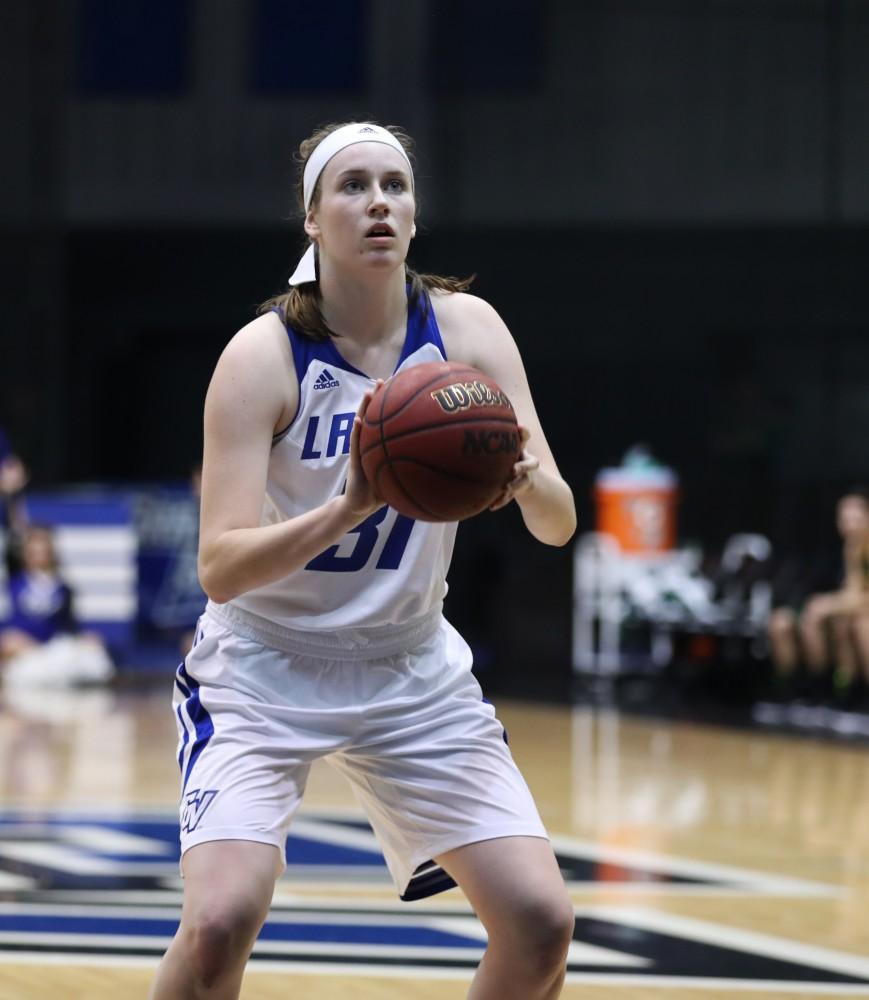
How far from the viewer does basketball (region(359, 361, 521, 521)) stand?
2.76 meters

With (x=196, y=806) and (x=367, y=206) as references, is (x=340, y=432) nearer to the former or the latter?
(x=367, y=206)

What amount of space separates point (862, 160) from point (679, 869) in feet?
30.3

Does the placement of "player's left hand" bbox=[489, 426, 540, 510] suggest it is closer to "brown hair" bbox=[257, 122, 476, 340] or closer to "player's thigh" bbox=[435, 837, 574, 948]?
"brown hair" bbox=[257, 122, 476, 340]

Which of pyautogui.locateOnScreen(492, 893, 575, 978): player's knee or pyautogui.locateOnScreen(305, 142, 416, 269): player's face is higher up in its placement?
pyautogui.locateOnScreen(305, 142, 416, 269): player's face

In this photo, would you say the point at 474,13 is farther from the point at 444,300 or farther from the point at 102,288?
the point at 444,300

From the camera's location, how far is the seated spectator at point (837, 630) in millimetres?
9445

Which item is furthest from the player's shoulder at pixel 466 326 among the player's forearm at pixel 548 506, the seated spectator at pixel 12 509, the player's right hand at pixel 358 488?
the seated spectator at pixel 12 509

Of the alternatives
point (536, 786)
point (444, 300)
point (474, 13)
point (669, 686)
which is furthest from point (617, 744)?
point (474, 13)

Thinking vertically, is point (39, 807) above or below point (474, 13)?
below

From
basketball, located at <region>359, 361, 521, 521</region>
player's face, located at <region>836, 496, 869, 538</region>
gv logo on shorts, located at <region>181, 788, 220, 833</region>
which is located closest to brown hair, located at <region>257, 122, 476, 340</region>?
basketball, located at <region>359, 361, 521, 521</region>

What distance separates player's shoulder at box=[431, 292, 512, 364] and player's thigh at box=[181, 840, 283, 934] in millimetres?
885

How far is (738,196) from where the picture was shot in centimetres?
1453

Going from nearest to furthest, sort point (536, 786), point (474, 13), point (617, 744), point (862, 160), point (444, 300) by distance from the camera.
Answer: point (444, 300), point (536, 786), point (617, 744), point (862, 160), point (474, 13)

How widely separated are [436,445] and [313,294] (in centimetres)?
50
